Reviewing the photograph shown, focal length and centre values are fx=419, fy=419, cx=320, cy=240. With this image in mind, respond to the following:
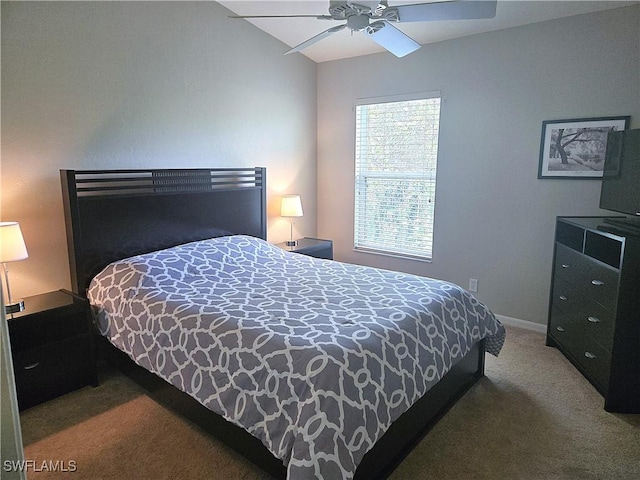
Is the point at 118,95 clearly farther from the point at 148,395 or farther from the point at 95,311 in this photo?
the point at 148,395

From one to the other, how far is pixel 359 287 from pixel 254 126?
7.07 ft

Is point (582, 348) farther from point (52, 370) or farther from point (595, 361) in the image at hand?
point (52, 370)

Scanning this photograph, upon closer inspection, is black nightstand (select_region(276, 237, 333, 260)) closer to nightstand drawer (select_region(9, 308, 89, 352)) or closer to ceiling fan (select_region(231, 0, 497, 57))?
nightstand drawer (select_region(9, 308, 89, 352))

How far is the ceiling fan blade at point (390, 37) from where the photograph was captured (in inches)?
94.3

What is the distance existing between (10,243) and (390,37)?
2.52 metres

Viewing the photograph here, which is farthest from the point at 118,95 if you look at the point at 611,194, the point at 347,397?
the point at 611,194

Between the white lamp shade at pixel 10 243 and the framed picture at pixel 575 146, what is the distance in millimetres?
3688

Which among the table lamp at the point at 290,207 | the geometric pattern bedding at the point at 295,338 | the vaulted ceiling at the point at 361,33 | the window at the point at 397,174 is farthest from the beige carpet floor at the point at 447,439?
the vaulted ceiling at the point at 361,33

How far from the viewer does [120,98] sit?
3045mm

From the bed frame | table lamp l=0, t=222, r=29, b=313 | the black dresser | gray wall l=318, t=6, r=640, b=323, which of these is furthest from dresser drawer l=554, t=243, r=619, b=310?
table lamp l=0, t=222, r=29, b=313

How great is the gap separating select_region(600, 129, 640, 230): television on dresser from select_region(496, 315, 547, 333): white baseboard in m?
1.12

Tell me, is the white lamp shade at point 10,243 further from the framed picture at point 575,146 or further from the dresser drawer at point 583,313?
the framed picture at point 575,146

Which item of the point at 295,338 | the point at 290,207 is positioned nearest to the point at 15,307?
the point at 295,338

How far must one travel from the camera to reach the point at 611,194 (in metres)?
2.92
